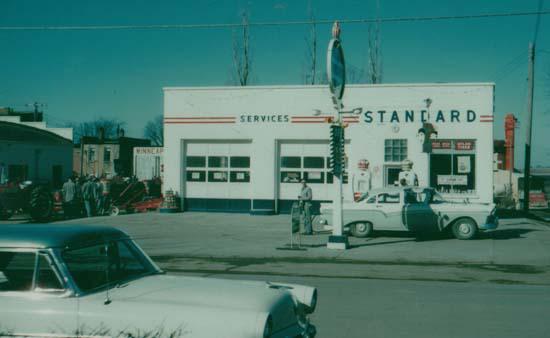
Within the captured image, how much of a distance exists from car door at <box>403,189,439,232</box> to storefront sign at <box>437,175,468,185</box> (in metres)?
6.16

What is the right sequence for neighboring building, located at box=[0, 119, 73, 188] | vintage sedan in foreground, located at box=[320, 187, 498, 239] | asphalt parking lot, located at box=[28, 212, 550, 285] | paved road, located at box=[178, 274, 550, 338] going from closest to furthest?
paved road, located at box=[178, 274, 550, 338] → asphalt parking lot, located at box=[28, 212, 550, 285] → vintage sedan in foreground, located at box=[320, 187, 498, 239] → neighboring building, located at box=[0, 119, 73, 188]

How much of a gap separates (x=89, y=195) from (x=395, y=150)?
12.3 metres

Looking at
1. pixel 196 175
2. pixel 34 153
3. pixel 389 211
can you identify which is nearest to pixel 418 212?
pixel 389 211

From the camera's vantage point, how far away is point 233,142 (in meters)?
26.8

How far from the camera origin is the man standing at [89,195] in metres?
24.3

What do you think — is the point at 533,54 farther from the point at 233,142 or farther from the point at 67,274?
the point at 67,274

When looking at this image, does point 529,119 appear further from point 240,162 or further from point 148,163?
point 148,163

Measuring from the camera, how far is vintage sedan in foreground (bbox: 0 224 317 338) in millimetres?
4605

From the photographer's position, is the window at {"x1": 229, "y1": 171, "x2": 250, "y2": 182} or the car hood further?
the window at {"x1": 229, "y1": 171, "x2": 250, "y2": 182}

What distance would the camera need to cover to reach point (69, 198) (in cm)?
2466

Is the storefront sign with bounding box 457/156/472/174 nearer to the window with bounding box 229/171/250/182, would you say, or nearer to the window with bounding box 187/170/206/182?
the window with bounding box 229/171/250/182

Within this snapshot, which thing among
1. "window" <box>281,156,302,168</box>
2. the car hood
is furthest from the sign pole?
the car hood

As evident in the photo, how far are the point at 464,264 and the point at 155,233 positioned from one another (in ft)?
33.1

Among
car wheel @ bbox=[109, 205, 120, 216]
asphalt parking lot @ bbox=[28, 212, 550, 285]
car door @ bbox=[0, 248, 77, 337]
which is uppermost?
car door @ bbox=[0, 248, 77, 337]
